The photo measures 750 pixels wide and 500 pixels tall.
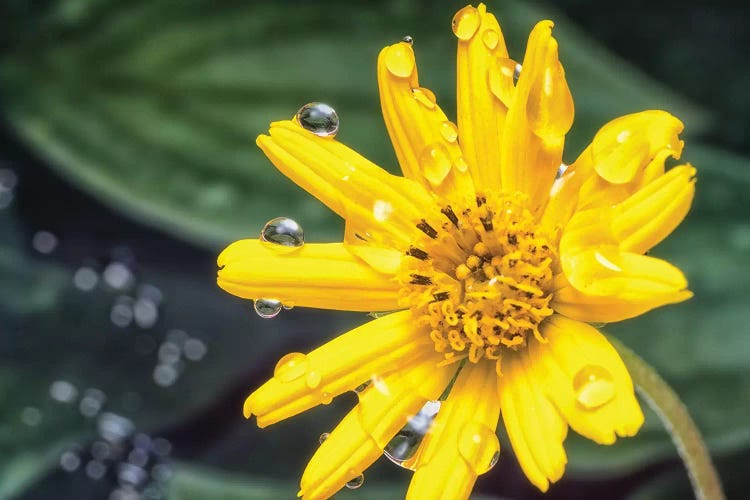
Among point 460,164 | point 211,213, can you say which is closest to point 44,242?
point 211,213

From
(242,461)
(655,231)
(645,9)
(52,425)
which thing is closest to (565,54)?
(645,9)

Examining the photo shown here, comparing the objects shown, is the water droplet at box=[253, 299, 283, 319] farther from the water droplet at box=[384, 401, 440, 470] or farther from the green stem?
the green stem

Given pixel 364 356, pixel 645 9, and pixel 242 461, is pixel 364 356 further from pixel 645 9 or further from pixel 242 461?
pixel 645 9

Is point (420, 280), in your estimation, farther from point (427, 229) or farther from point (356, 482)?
Result: point (356, 482)

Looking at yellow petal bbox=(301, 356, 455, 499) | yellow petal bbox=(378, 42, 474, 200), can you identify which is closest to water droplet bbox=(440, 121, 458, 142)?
yellow petal bbox=(378, 42, 474, 200)

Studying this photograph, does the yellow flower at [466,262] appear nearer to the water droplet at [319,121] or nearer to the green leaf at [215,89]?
the water droplet at [319,121]

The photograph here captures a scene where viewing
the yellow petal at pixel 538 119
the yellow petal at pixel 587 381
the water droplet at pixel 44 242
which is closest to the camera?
the yellow petal at pixel 587 381

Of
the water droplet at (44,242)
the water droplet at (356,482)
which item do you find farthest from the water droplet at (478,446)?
the water droplet at (44,242)
